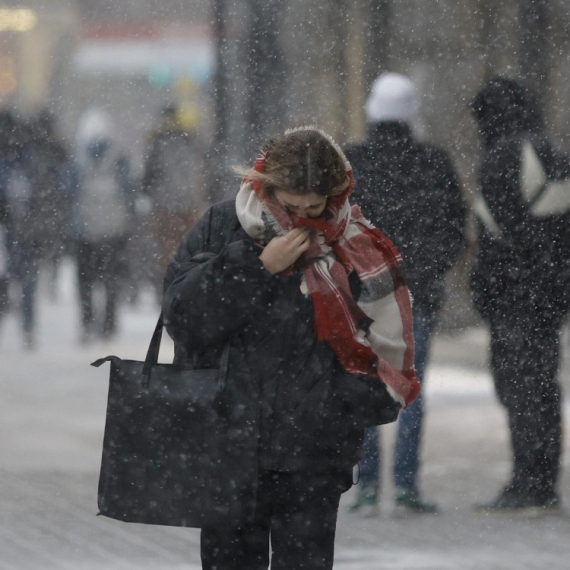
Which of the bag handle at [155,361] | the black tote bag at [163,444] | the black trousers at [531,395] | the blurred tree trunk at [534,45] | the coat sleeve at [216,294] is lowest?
the black trousers at [531,395]

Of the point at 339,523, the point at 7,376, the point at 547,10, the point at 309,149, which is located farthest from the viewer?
the point at 7,376

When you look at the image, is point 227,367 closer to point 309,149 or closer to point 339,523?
point 309,149

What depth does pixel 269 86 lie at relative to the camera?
19.2ft

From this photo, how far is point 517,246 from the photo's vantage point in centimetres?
512

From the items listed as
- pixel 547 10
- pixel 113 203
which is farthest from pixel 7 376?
pixel 547 10

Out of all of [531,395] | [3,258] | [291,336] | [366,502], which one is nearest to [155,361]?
[291,336]

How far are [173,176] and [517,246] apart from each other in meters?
1.89

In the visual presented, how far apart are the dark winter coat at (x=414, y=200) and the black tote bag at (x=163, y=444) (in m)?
2.22

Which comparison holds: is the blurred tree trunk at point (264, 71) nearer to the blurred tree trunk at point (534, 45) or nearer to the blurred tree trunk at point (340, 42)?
the blurred tree trunk at point (340, 42)

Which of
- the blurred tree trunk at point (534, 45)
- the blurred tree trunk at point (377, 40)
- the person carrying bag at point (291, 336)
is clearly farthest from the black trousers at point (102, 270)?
the person carrying bag at point (291, 336)

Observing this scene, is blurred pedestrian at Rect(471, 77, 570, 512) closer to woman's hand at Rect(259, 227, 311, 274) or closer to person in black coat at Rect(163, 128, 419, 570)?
person in black coat at Rect(163, 128, 419, 570)

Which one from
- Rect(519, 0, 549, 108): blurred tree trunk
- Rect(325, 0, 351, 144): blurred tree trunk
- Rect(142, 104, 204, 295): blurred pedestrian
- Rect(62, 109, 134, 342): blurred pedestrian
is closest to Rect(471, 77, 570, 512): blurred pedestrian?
Rect(519, 0, 549, 108): blurred tree trunk

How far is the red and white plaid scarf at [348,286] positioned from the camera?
2.90 m

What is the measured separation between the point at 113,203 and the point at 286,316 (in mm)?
3309
